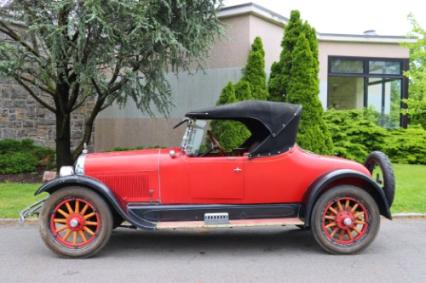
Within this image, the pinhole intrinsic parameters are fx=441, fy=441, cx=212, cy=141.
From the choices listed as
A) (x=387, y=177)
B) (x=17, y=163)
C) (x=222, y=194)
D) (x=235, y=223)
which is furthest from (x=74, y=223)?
(x=17, y=163)

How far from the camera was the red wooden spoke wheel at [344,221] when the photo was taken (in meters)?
5.41

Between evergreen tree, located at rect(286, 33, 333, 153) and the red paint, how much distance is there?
5.13m

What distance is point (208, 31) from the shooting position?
384 inches

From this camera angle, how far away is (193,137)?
5637 millimetres

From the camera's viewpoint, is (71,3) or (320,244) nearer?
(320,244)

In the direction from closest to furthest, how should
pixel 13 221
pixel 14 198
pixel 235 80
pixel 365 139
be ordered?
pixel 13 221
pixel 14 198
pixel 235 80
pixel 365 139

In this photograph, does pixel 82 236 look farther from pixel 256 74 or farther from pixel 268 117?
pixel 256 74

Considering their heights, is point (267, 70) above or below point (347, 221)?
above

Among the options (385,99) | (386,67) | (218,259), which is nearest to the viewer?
(218,259)

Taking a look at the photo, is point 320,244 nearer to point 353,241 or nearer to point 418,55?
point 353,241

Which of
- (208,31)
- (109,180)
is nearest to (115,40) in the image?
(208,31)

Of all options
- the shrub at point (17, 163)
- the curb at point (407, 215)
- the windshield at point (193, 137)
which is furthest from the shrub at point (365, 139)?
the shrub at point (17, 163)

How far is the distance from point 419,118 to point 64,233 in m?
20.3

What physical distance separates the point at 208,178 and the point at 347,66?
40.5 ft
